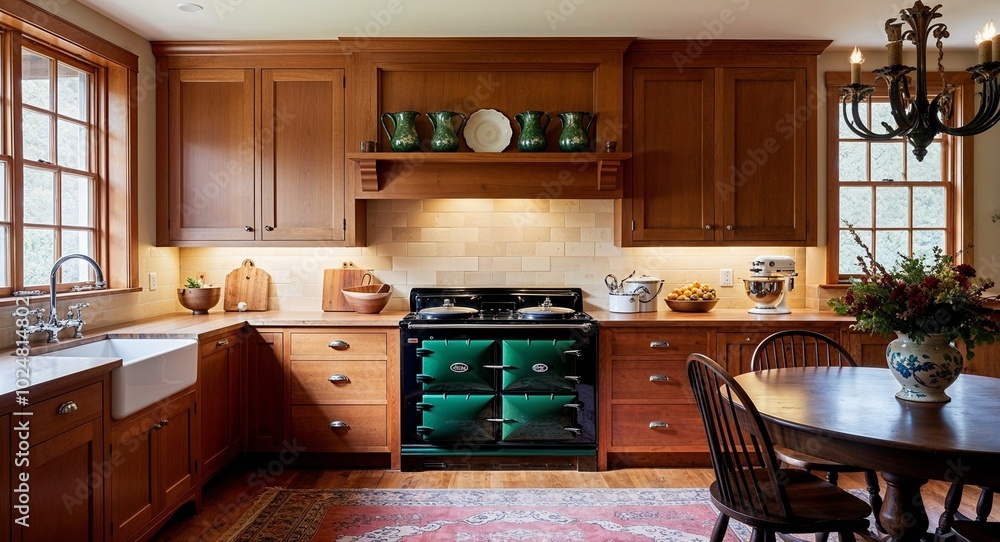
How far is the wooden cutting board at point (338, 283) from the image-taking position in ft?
Result: 13.2

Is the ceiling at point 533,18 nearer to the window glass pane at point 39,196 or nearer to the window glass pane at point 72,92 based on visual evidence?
the window glass pane at point 72,92

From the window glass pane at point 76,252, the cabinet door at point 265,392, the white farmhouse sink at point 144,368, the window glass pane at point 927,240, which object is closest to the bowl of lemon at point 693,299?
the window glass pane at point 927,240

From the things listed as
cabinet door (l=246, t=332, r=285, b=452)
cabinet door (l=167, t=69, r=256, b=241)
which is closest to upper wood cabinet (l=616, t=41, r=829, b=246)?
cabinet door (l=246, t=332, r=285, b=452)

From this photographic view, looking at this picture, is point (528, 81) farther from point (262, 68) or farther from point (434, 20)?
point (262, 68)

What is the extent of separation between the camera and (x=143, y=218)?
11.9 ft

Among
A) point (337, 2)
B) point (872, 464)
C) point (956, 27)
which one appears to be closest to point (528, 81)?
point (337, 2)

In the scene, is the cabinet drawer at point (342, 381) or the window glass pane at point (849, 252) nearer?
the cabinet drawer at point (342, 381)

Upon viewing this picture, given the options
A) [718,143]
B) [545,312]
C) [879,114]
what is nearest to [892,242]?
[879,114]

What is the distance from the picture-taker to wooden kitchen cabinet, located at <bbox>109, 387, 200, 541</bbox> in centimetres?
233

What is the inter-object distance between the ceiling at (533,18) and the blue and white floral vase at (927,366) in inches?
76.3

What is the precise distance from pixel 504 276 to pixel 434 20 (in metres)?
1.58

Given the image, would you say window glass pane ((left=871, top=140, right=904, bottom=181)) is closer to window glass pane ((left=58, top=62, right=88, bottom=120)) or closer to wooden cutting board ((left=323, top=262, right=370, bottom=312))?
wooden cutting board ((left=323, top=262, right=370, bottom=312))

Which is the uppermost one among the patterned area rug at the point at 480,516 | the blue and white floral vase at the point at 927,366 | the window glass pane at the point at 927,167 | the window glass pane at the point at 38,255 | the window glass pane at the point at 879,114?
the window glass pane at the point at 879,114

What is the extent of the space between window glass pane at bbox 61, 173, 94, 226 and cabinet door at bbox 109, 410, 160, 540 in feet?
4.31
